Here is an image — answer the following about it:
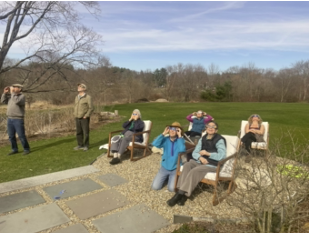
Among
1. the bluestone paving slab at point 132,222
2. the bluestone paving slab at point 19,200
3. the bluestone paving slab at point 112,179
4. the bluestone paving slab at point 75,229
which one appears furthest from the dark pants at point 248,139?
the bluestone paving slab at point 19,200

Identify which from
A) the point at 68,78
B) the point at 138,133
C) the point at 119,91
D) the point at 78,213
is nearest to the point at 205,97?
the point at 119,91

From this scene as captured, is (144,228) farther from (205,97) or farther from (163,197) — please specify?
(205,97)

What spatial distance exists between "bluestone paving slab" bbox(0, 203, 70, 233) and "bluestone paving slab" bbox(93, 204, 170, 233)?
Result: 19.8 inches

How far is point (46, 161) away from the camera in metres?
5.75

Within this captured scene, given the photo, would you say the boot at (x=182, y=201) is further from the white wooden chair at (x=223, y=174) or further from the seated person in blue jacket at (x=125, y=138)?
the seated person in blue jacket at (x=125, y=138)

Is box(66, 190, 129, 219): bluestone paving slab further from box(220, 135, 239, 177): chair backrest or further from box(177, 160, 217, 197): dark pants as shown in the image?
box(220, 135, 239, 177): chair backrest

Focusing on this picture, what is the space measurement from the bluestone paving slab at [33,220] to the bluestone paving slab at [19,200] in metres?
0.20

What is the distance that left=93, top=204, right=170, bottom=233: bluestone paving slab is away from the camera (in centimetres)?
304

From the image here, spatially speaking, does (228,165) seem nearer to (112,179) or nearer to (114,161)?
(112,179)

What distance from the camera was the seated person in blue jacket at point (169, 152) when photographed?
13.8 ft

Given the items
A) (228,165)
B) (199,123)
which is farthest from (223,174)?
(199,123)

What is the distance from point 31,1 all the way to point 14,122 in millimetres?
8776

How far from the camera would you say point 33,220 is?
3201 mm

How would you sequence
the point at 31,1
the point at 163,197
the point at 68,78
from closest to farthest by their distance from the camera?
1. the point at 163,197
2. the point at 31,1
3. the point at 68,78
